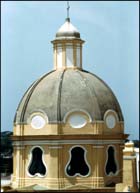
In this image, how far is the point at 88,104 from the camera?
1156 inches

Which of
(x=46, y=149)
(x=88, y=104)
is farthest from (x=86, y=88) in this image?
(x=46, y=149)

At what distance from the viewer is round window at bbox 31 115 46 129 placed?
2944 cm

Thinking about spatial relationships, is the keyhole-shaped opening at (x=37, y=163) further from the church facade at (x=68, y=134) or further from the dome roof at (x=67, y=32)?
the dome roof at (x=67, y=32)

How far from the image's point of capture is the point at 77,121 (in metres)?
29.2

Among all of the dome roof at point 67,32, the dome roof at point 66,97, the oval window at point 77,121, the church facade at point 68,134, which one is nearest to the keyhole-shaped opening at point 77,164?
the church facade at point 68,134

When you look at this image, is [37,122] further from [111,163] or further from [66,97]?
[111,163]

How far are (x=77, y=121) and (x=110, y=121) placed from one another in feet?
5.28

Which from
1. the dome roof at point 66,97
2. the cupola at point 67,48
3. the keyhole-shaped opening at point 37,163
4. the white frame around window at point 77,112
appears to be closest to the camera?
the white frame around window at point 77,112

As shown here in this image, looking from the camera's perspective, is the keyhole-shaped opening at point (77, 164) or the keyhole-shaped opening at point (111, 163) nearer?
the keyhole-shaped opening at point (77, 164)

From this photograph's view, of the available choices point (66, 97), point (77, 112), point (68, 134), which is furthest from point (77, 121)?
point (66, 97)

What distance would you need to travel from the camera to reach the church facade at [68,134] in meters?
29.0

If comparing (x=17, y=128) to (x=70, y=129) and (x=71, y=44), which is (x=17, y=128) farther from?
(x=71, y=44)

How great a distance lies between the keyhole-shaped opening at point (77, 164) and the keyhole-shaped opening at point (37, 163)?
1.16 meters

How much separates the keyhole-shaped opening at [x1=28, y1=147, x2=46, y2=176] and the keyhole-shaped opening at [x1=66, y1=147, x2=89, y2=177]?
3.80 feet
